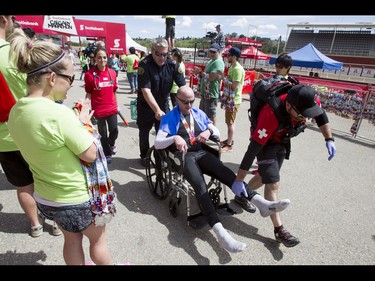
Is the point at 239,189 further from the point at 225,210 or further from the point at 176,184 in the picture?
the point at 176,184

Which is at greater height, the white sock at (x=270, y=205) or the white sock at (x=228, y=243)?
the white sock at (x=270, y=205)

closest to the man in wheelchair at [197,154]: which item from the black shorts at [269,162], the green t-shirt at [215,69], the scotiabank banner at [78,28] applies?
the black shorts at [269,162]

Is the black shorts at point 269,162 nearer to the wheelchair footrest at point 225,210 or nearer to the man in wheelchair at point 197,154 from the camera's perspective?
the man in wheelchair at point 197,154

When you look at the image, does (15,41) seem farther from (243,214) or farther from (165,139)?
(243,214)

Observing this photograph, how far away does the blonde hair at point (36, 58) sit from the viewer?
48.9 inches

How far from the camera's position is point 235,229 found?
2.70 m

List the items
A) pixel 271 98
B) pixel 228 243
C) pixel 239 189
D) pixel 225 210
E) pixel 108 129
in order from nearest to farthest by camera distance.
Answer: pixel 228 243, pixel 271 98, pixel 239 189, pixel 225 210, pixel 108 129

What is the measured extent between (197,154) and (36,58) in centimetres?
189

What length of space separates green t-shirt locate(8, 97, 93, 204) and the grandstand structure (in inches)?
1832

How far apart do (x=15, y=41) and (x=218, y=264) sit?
7.19 feet

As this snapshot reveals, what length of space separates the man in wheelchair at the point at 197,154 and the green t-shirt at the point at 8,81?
1.32m

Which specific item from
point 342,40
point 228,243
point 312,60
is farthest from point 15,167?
point 342,40

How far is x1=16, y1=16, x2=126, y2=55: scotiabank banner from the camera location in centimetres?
1509
